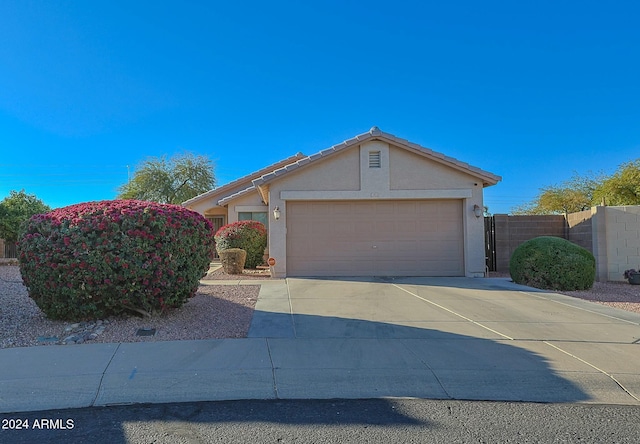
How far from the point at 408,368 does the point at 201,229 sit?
13.4 ft

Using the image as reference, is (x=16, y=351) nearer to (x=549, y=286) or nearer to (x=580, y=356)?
(x=580, y=356)

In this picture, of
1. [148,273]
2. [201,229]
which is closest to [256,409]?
[148,273]

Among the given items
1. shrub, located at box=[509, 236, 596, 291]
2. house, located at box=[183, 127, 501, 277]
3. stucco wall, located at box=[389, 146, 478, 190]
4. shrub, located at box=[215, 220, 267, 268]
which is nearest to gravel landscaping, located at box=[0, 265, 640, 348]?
shrub, located at box=[509, 236, 596, 291]

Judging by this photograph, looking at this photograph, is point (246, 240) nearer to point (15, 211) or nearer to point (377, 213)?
point (377, 213)

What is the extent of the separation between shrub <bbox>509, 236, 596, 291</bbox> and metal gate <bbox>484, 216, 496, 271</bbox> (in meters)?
3.10

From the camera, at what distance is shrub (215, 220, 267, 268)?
1490cm

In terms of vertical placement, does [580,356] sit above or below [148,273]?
below

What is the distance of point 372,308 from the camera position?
7.99 metres

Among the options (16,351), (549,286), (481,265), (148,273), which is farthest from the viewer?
(481,265)

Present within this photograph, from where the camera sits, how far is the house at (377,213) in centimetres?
→ 1250

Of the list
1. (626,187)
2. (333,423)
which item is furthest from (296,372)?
(626,187)

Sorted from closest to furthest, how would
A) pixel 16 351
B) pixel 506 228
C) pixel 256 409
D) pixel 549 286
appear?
pixel 256 409, pixel 16 351, pixel 549 286, pixel 506 228

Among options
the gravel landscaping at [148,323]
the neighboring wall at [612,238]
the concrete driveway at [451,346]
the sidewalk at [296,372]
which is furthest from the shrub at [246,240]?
the neighboring wall at [612,238]

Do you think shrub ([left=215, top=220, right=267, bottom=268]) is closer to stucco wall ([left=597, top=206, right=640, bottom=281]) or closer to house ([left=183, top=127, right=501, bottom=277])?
house ([left=183, top=127, right=501, bottom=277])
